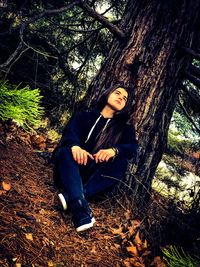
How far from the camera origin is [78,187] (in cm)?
266

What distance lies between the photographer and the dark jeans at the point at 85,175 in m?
2.69

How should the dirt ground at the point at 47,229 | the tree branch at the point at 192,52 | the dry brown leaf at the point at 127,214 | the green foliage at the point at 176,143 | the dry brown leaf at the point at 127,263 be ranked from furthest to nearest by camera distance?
1. the green foliage at the point at 176,143
2. the tree branch at the point at 192,52
3. the dry brown leaf at the point at 127,214
4. the dry brown leaf at the point at 127,263
5. the dirt ground at the point at 47,229

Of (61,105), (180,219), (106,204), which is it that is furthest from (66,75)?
(180,219)

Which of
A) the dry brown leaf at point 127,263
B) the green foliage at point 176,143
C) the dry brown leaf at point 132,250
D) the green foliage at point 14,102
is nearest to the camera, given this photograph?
the green foliage at point 14,102

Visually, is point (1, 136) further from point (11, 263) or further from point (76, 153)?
point (11, 263)

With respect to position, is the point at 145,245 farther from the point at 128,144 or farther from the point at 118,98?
the point at 118,98

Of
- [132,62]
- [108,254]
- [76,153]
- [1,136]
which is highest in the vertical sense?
[132,62]

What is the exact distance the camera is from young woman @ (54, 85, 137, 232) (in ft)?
8.61

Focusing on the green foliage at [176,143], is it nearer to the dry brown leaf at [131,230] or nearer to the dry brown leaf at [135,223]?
the dry brown leaf at [135,223]

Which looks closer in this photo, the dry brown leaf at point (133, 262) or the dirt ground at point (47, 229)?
the dirt ground at point (47, 229)

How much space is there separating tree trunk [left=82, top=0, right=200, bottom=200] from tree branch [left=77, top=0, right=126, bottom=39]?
101mm

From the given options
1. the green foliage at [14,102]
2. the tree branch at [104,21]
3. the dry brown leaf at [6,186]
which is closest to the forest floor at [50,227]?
the dry brown leaf at [6,186]

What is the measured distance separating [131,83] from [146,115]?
44 cm

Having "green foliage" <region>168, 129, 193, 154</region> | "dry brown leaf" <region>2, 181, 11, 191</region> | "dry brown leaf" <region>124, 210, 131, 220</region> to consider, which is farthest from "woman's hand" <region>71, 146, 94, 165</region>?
"green foliage" <region>168, 129, 193, 154</region>
